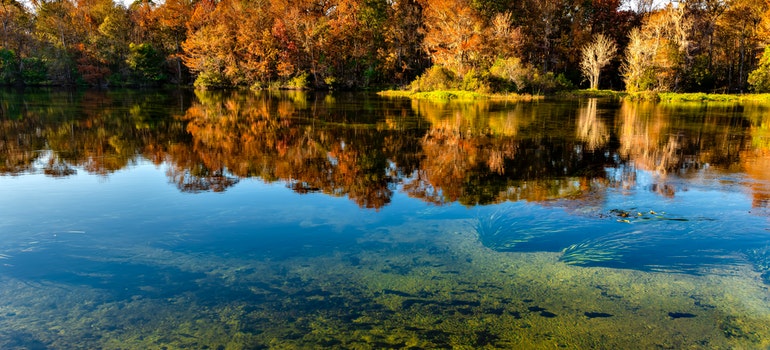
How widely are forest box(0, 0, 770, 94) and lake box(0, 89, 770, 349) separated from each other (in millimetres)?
29961

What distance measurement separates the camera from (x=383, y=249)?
5.85 meters

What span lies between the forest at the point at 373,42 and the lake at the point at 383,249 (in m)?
30.0

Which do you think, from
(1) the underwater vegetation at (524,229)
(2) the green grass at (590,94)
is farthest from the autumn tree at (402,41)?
(1) the underwater vegetation at (524,229)

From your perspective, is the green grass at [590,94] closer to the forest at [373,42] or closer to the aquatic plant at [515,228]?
the forest at [373,42]

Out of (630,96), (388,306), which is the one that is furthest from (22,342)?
(630,96)

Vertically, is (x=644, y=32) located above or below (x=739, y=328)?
above

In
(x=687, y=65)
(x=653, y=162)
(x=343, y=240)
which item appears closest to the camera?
(x=343, y=240)

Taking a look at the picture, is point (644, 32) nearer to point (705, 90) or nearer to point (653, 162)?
point (705, 90)

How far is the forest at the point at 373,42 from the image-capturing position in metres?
41.0

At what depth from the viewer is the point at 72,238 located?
244 inches

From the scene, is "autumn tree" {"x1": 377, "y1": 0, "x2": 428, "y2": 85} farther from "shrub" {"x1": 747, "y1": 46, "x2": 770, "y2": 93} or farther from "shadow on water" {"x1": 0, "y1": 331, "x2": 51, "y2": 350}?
"shadow on water" {"x1": 0, "y1": 331, "x2": 51, "y2": 350}

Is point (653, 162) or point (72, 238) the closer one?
point (72, 238)

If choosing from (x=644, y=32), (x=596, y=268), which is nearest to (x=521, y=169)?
(x=596, y=268)

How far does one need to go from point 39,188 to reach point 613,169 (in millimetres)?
11543
